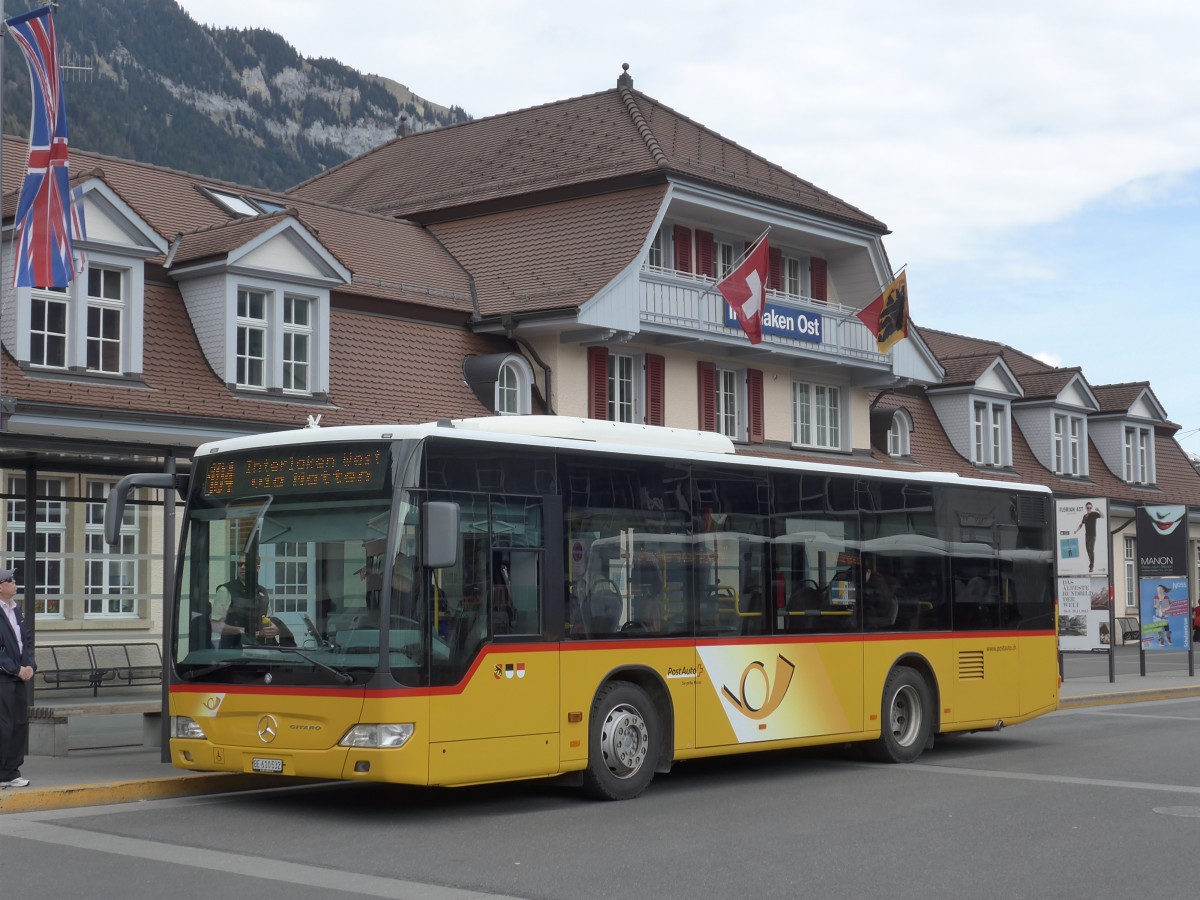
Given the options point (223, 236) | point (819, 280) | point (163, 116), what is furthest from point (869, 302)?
point (163, 116)

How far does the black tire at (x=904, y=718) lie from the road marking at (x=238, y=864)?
7914mm

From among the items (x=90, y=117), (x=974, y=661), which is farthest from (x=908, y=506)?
(x=90, y=117)

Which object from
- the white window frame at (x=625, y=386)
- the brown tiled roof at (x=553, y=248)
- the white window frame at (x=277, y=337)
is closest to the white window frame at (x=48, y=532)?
the white window frame at (x=277, y=337)

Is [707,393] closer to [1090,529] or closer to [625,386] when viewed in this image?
[625,386]

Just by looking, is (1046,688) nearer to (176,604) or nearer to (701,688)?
(701,688)

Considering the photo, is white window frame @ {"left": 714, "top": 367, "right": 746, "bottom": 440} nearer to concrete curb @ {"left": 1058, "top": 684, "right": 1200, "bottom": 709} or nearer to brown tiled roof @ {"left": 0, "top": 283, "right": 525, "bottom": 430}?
brown tiled roof @ {"left": 0, "top": 283, "right": 525, "bottom": 430}

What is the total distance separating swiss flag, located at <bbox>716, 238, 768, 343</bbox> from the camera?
99.0 feet

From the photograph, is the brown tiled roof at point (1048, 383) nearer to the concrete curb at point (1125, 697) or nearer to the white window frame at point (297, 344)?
the concrete curb at point (1125, 697)

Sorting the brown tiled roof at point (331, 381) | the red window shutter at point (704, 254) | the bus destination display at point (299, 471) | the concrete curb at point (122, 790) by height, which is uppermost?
the red window shutter at point (704, 254)

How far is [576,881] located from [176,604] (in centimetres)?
490

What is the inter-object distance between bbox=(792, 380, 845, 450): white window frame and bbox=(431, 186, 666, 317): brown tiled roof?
261 inches

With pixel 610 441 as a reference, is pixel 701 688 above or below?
below

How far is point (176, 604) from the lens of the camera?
12852mm

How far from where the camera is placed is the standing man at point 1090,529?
27.7 meters
